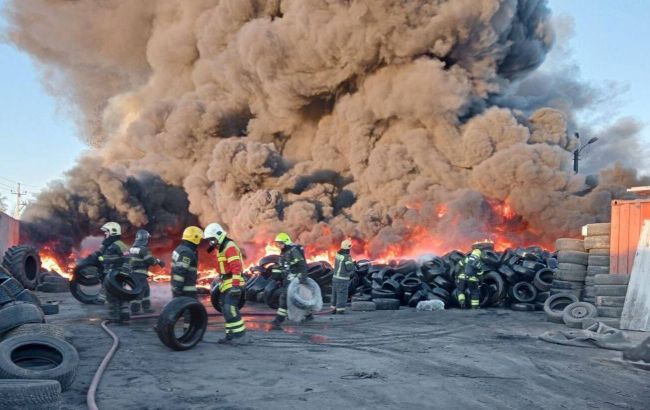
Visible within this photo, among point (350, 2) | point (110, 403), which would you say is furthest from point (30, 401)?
point (350, 2)

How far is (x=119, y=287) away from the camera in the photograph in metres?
11.5

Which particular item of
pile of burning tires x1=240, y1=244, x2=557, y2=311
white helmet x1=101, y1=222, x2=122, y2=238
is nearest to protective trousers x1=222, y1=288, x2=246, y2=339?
white helmet x1=101, y1=222, x2=122, y2=238

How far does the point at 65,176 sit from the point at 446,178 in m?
20.1

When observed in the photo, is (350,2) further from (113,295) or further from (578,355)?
(578,355)

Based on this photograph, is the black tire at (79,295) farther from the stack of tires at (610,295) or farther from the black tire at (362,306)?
the stack of tires at (610,295)

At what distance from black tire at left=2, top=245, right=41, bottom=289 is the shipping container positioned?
1670 cm

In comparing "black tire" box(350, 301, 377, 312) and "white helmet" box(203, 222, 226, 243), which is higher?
"white helmet" box(203, 222, 226, 243)

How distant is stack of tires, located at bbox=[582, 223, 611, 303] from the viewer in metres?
14.0

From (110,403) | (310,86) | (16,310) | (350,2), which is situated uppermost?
(350,2)

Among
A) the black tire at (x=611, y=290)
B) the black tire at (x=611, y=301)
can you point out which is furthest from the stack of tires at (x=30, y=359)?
the black tire at (x=611, y=290)

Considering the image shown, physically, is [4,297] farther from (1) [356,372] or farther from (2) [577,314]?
(2) [577,314]

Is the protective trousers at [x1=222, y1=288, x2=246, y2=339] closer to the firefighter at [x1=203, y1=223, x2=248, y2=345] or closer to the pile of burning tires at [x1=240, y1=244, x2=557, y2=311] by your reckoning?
the firefighter at [x1=203, y1=223, x2=248, y2=345]

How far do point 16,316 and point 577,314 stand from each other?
422 inches

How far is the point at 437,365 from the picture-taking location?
26.0ft
